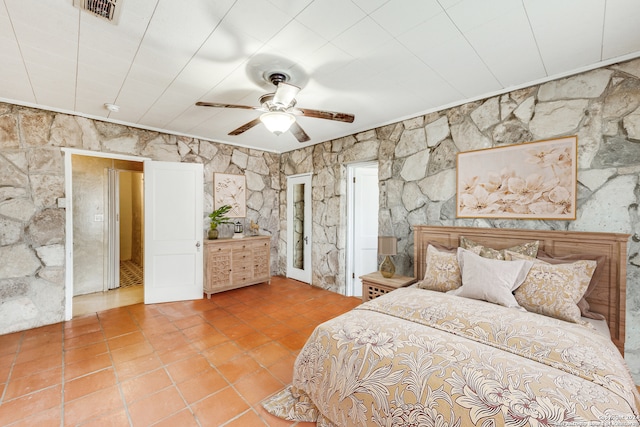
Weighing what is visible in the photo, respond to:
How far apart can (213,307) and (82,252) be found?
8.04 feet

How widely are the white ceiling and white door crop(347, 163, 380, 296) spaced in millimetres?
1496

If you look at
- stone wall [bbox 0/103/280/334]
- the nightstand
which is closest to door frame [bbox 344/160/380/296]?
the nightstand

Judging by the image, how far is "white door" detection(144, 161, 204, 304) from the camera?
12.2 feet

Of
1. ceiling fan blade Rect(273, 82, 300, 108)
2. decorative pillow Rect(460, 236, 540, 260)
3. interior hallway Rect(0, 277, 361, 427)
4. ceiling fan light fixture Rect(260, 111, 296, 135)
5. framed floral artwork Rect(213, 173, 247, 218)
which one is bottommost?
interior hallway Rect(0, 277, 361, 427)

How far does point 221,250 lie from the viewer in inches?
162

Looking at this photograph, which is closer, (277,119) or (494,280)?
(494,280)

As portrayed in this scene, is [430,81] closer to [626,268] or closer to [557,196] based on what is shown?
[557,196]

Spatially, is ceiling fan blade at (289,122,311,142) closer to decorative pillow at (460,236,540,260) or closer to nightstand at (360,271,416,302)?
nightstand at (360,271,416,302)

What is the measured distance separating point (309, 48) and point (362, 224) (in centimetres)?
286

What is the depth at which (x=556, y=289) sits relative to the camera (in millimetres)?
1836

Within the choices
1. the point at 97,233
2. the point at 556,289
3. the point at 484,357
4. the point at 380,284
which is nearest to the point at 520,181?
the point at 556,289

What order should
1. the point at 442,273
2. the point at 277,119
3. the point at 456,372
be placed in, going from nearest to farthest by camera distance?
the point at 456,372, the point at 277,119, the point at 442,273

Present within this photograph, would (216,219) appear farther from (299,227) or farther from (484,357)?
(484,357)

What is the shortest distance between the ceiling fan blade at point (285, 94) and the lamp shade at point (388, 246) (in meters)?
1.89
